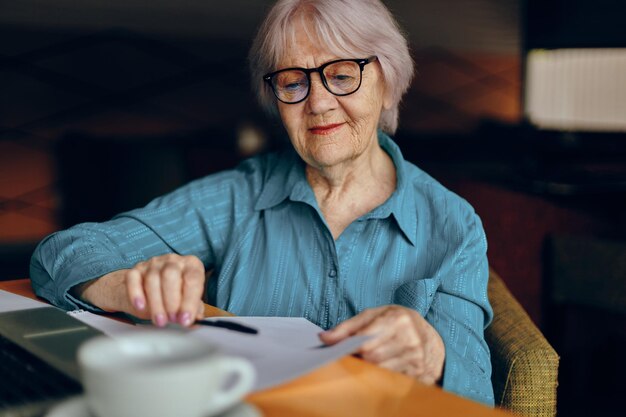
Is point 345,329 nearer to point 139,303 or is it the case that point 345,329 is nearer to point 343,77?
point 139,303

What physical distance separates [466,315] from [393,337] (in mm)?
355

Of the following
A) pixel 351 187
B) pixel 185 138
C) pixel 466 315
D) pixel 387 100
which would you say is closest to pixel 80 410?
pixel 466 315

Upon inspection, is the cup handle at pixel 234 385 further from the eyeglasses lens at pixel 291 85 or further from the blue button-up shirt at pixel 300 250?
the eyeglasses lens at pixel 291 85

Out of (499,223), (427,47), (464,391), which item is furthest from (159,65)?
(464,391)

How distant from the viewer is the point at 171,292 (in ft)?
3.10

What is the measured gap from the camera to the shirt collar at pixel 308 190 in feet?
4.71

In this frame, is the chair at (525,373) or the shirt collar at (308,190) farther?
the shirt collar at (308,190)

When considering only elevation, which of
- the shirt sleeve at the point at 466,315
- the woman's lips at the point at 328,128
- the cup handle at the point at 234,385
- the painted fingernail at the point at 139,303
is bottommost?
the shirt sleeve at the point at 466,315

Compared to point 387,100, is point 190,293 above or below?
below

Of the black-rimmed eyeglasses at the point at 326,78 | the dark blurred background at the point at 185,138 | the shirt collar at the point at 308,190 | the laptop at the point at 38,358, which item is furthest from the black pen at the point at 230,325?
the dark blurred background at the point at 185,138

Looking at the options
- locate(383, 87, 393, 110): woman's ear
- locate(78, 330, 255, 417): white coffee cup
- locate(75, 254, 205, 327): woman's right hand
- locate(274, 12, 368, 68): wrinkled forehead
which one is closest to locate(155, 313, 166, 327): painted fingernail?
locate(75, 254, 205, 327): woman's right hand

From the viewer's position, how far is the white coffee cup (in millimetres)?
555

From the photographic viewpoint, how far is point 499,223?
2.77 meters

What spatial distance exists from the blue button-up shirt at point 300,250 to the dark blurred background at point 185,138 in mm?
1180
